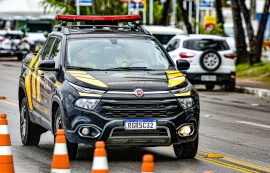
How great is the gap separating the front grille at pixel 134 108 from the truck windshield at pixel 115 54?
1.05 m

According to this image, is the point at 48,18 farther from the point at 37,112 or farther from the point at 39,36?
the point at 37,112

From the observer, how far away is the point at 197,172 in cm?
812

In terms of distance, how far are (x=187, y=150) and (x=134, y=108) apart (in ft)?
3.84

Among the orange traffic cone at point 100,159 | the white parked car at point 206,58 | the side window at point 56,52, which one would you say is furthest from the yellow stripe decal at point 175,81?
the white parked car at point 206,58

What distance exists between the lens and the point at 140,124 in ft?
26.9

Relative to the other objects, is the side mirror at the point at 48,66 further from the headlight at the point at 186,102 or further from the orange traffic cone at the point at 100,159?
the orange traffic cone at the point at 100,159

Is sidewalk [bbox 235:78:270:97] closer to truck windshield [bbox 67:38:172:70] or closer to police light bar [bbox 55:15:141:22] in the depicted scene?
police light bar [bbox 55:15:141:22]

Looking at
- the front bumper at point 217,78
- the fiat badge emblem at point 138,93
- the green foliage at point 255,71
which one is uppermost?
the fiat badge emblem at point 138,93

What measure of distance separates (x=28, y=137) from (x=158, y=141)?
263 cm

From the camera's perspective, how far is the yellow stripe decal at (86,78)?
8367 mm

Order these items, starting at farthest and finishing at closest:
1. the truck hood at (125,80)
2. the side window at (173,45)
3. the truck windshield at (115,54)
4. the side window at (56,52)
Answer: the side window at (173,45) < the side window at (56,52) < the truck windshield at (115,54) < the truck hood at (125,80)

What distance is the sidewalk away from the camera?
21.5m

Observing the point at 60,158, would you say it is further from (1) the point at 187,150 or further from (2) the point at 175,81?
(1) the point at 187,150

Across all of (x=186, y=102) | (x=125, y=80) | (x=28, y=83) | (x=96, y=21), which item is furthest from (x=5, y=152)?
(x=96, y=21)
